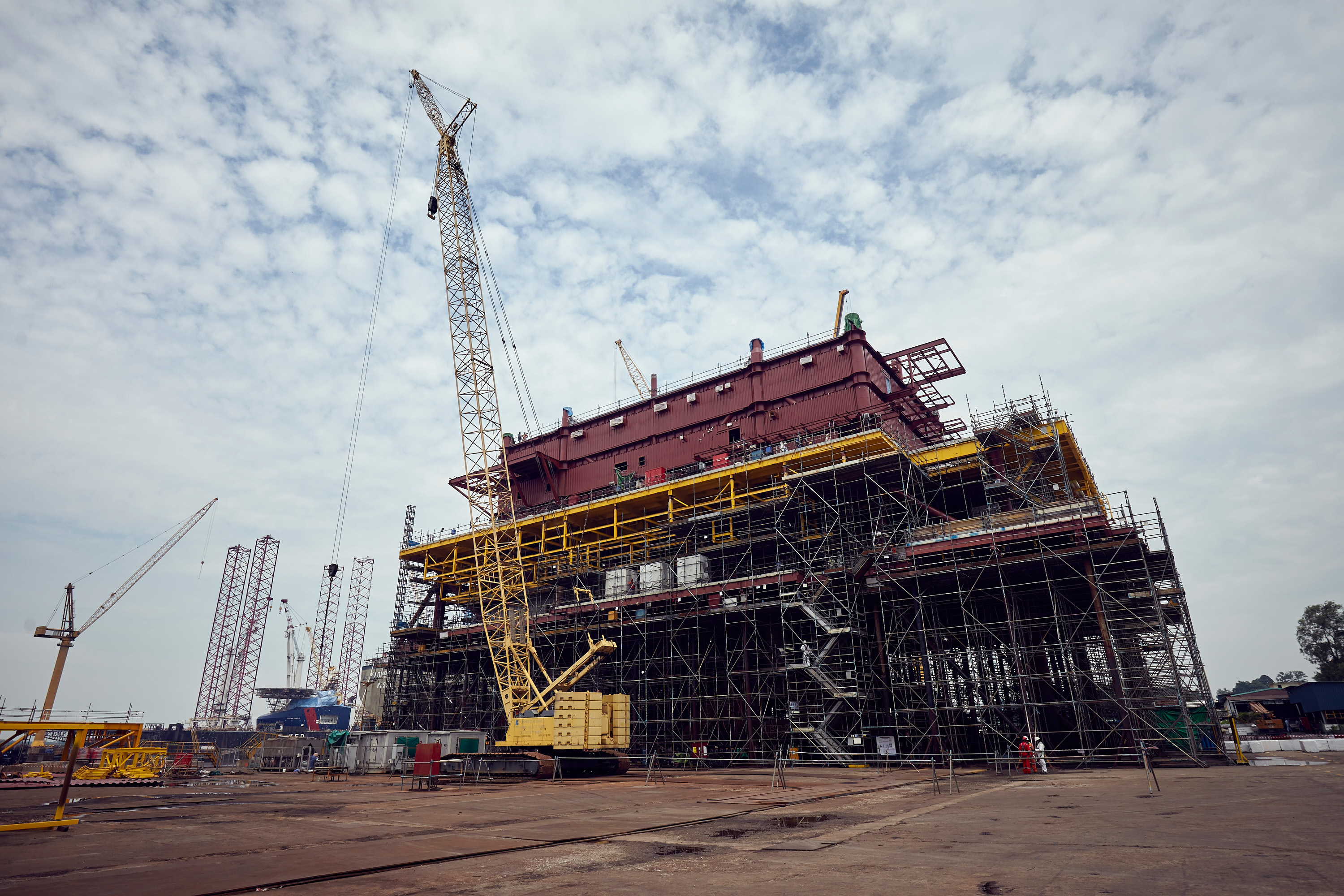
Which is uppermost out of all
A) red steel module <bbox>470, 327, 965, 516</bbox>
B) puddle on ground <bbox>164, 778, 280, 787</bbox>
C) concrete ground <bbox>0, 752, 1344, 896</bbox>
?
red steel module <bbox>470, 327, 965, 516</bbox>

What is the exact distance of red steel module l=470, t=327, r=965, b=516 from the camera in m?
45.4

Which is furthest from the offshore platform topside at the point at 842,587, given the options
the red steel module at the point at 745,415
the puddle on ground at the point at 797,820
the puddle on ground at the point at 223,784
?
the puddle on ground at the point at 797,820

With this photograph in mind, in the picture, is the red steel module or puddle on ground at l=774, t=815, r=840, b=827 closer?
puddle on ground at l=774, t=815, r=840, b=827

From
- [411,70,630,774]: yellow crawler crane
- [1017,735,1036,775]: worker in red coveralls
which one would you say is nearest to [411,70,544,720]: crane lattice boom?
[411,70,630,774]: yellow crawler crane

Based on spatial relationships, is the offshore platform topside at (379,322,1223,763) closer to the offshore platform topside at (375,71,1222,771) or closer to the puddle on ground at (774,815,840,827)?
the offshore platform topside at (375,71,1222,771)

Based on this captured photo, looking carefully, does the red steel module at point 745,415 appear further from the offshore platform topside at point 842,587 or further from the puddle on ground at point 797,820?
the puddle on ground at point 797,820

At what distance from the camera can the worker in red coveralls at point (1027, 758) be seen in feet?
85.7

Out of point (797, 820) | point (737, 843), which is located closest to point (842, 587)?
point (797, 820)

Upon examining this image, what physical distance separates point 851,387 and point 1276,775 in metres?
28.5

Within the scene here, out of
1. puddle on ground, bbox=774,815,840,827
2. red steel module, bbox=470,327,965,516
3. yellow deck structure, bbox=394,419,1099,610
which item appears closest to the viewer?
puddle on ground, bbox=774,815,840,827

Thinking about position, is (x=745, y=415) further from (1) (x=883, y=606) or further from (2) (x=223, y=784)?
(2) (x=223, y=784)

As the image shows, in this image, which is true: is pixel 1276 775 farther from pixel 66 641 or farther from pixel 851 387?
pixel 66 641

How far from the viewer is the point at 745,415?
4888cm

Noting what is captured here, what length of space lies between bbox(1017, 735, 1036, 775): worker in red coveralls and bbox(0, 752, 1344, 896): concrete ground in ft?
16.6
